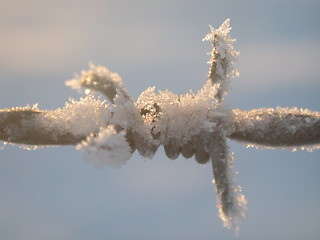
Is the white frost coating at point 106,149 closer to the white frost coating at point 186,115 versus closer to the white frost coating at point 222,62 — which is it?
the white frost coating at point 186,115

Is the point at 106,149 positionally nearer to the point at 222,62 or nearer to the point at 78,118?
the point at 78,118

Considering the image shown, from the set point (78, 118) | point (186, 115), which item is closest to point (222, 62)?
point (186, 115)

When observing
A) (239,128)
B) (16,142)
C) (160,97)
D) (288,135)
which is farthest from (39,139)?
(288,135)

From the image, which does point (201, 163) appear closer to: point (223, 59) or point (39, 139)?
point (223, 59)

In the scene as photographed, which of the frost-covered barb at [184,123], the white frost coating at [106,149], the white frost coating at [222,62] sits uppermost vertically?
the white frost coating at [222,62]

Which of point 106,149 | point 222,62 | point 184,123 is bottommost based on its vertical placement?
point 106,149

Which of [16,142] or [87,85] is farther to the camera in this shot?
[16,142]

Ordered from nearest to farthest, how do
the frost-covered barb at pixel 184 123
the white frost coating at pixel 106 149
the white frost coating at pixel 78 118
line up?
the white frost coating at pixel 106 149
the frost-covered barb at pixel 184 123
the white frost coating at pixel 78 118

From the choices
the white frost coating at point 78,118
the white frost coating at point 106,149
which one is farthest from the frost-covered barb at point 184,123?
the white frost coating at point 106,149
